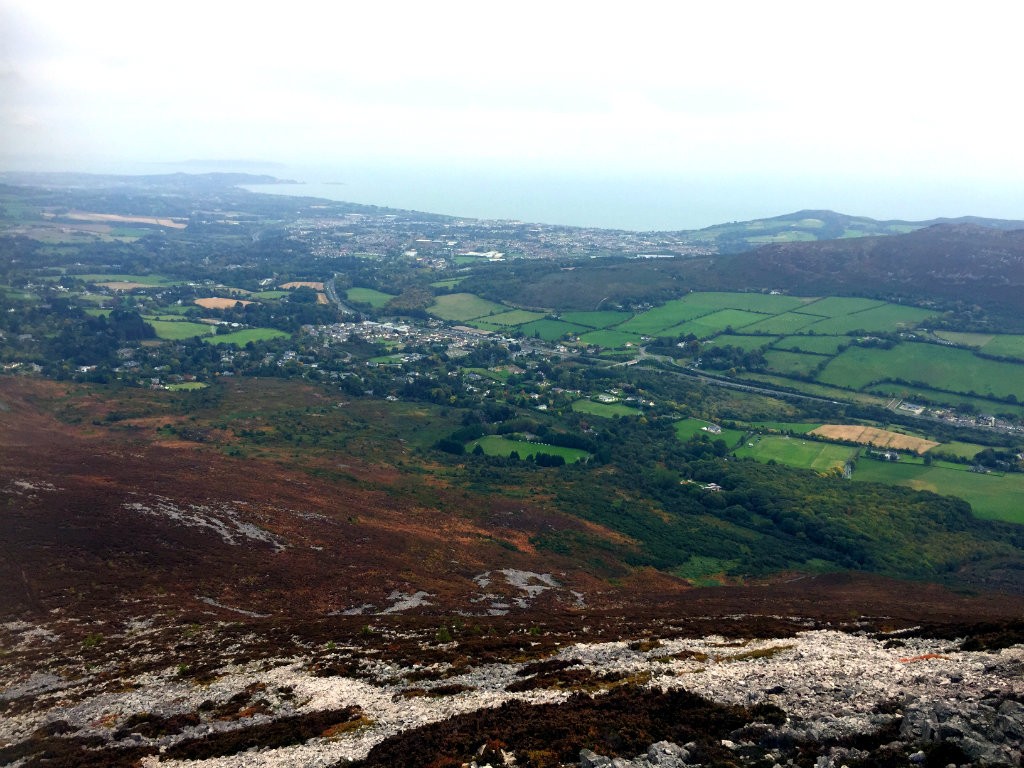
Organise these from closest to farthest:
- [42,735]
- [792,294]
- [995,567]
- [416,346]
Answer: [42,735]
[995,567]
[416,346]
[792,294]

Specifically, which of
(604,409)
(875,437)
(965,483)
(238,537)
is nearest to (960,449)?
(875,437)

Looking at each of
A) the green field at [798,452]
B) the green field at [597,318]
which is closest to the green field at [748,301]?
the green field at [597,318]

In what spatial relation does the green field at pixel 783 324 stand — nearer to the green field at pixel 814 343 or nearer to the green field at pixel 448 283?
the green field at pixel 814 343

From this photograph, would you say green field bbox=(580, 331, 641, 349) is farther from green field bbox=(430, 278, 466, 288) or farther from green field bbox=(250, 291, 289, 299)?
green field bbox=(250, 291, 289, 299)

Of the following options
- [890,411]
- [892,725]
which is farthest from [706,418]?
A: [892,725]

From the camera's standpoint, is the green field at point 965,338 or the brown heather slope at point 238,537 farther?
the green field at point 965,338

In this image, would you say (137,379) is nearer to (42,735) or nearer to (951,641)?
(42,735)

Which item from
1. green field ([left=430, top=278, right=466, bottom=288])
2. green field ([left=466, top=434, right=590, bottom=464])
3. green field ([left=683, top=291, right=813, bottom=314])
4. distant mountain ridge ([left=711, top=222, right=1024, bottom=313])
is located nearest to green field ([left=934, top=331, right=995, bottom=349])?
distant mountain ridge ([left=711, top=222, right=1024, bottom=313])
